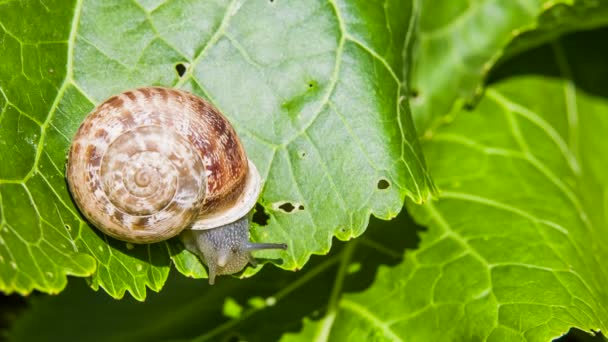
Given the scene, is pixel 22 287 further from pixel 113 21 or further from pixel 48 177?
pixel 113 21

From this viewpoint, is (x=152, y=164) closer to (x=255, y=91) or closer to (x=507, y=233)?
(x=255, y=91)

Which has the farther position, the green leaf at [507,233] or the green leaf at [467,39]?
the green leaf at [467,39]

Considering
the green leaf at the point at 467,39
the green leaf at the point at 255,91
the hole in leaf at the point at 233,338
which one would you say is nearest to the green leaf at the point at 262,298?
the hole in leaf at the point at 233,338

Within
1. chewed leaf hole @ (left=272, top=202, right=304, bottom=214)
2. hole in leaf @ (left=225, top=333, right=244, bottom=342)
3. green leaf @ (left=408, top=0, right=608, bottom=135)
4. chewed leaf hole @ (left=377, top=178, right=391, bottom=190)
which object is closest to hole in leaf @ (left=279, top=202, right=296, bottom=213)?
chewed leaf hole @ (left=272, top=202, right=304, bottom=214)

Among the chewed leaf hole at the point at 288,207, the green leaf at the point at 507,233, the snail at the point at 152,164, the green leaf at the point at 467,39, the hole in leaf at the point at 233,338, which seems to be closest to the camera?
the snail at the point at 152,164

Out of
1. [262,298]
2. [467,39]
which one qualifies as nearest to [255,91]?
[262,298]

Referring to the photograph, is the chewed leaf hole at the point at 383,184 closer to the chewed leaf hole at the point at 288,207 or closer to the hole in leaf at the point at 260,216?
the chewed leaf hole at the point at 288,207

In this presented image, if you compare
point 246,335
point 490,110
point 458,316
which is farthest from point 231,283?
point 490,110
